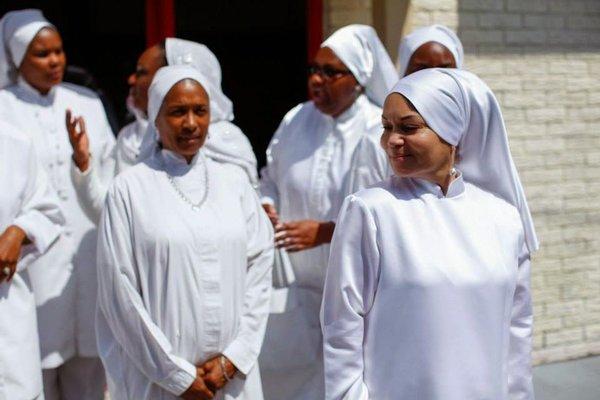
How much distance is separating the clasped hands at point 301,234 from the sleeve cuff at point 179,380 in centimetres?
99

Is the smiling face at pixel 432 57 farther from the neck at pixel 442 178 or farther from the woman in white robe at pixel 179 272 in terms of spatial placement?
the neck at pixel 442 178

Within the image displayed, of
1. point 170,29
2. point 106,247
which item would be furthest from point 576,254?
point 106,247

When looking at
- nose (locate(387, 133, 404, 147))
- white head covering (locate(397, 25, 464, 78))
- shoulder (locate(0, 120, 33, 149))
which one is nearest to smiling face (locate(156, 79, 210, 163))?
shoulder (locate(0, 120, 33, 149))

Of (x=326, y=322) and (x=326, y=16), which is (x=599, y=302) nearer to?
(x=326, y=16)

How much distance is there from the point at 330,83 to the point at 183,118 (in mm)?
1040

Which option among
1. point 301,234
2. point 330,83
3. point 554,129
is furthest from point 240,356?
point 554,129

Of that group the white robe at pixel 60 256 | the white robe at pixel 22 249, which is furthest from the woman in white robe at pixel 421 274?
the white robe at pixel 60 256

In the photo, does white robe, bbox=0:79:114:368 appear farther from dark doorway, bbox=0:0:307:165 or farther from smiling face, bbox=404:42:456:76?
smiling face, bbox=404:42:456:76

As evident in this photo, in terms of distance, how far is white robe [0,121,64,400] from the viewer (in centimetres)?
408

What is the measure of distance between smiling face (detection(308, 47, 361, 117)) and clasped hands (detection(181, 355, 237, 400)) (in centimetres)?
142

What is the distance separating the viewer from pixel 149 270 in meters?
3.81

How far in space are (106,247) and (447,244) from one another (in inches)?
52.7

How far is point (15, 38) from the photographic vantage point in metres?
4.79

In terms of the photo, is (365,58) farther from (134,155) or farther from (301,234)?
(134,155)
